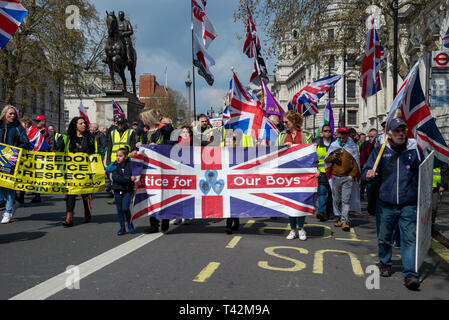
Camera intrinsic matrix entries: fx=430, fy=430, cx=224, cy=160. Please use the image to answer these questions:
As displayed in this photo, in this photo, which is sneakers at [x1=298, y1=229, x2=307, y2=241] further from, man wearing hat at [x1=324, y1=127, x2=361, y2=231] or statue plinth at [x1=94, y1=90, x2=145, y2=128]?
statue plinth at [x1=94, y1=90, x2=145, y2=128]

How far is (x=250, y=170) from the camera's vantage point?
7.00m

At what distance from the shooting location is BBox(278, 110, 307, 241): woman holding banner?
6.82 meters

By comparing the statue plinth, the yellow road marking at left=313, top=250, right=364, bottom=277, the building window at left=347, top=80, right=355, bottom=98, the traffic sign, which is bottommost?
the yellow road marking at left=313, top=250, right=364, bottom=277

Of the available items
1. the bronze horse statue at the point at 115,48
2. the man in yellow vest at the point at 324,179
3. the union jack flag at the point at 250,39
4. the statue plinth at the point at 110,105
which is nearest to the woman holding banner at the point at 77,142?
the man in yellow vest at the point at 324,179

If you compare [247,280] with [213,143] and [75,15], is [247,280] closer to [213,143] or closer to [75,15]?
[213,143]

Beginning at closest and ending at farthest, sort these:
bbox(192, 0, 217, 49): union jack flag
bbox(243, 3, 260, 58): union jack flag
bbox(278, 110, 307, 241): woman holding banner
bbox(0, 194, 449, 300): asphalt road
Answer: bbox(0, 194, 449, 300): asphalt road, bbox(278, 110, 307, 241): woman holding banner, bbox(192, 0, 217, 49): union jack flag, bbox(243, 3, 260, 58): union jack flag

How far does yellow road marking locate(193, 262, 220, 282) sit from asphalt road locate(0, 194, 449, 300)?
0.4 inches

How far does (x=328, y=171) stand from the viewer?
8.51 metres

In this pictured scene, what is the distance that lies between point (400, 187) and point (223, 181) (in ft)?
9.83

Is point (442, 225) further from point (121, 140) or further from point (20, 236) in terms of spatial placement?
point (20, 236)

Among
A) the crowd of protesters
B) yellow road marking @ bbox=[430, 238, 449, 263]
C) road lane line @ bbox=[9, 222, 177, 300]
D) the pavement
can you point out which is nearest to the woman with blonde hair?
the crowd of protesters

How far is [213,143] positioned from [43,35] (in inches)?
840

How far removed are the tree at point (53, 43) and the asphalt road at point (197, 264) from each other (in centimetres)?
1993
